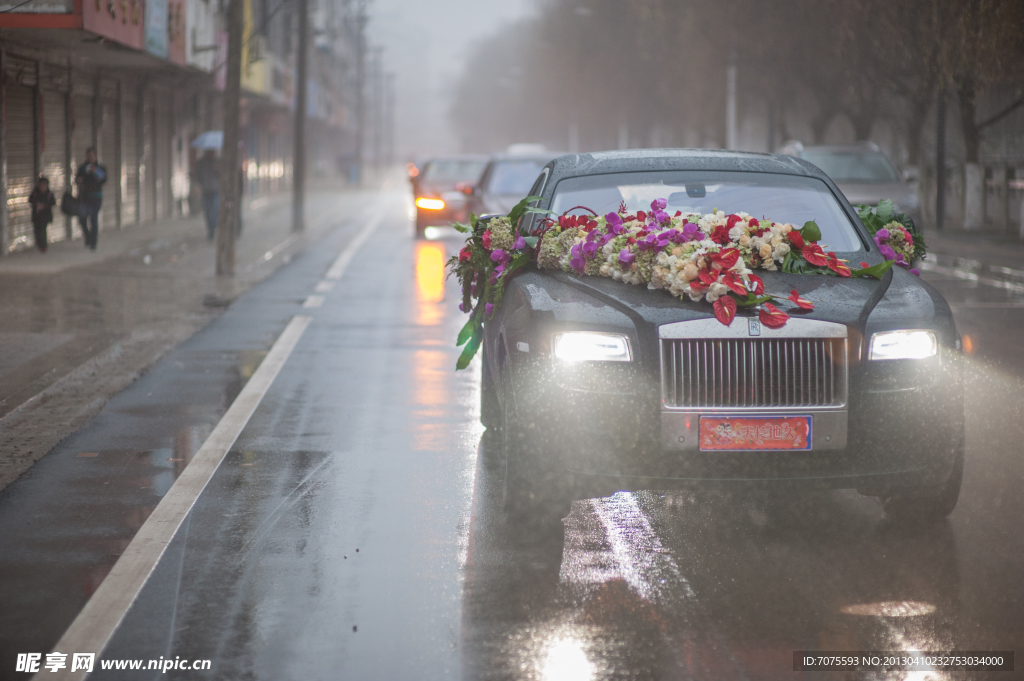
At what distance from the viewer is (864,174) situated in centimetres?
2491

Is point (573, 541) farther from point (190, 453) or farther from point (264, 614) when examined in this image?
point (190, 453)

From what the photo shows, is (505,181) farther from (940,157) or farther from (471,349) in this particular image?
(471,349)

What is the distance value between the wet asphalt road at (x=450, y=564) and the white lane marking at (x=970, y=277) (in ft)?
33.2

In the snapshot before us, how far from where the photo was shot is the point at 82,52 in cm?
2547

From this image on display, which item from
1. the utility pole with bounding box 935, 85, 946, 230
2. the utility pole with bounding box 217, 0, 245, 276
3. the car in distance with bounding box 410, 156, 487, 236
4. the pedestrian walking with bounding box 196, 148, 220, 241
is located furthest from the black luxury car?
the utility pole with bounding box 935, 85, 946, 230

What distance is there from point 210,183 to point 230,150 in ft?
23.4

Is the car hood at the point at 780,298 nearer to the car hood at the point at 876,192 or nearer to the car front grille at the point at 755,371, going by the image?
the car front grille at the point at 755,371

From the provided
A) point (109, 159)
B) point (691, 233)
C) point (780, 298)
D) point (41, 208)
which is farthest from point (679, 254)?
point (109, 159)

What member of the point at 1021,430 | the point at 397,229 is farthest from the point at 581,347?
the point at 397,229

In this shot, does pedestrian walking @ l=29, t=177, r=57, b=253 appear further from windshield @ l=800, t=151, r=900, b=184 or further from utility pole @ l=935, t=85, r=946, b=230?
utility pole @ l=935, t=85, r=946, b=230

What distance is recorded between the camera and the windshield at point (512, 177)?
2170cm

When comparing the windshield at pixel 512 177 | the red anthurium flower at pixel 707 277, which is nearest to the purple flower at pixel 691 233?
the red anthurium flower at pixel 707 277

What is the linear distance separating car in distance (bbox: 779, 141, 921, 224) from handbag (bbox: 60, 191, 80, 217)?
38.0ft

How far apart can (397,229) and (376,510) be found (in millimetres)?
26601
